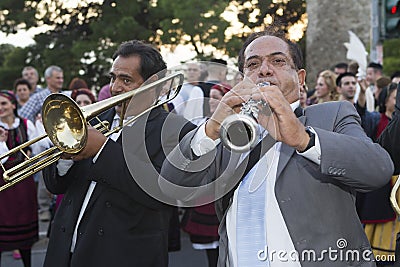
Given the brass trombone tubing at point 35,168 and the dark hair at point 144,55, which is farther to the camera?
the dark hair at point 144,55

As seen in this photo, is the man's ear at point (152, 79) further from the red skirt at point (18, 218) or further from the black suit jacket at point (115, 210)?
the red skirt at point (18, 218)

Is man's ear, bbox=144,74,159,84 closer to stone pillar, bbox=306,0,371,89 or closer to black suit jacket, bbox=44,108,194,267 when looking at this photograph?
black suit jacket, bbox=44,108,194,267

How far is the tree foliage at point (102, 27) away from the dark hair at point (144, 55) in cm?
1097

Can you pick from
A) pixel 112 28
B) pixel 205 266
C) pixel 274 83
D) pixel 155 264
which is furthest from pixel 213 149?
pixel 112 28

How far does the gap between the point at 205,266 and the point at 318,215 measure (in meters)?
4.01

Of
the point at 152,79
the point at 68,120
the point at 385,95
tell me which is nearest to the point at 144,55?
the point at 152,79

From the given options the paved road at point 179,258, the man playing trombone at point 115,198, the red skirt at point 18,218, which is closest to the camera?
the man playing trombone at point 115,198

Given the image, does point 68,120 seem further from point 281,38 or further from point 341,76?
point 341,76

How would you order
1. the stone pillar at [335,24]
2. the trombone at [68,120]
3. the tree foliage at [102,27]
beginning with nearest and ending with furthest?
the trombone at [68,120] → the stone pillar at [335,24] → the tree foliage at [102,27]

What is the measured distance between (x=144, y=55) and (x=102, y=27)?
14.5 metres

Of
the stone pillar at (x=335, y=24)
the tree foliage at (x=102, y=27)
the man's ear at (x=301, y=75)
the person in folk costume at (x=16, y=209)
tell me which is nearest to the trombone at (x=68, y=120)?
the man's ear at (x=301, y=75)

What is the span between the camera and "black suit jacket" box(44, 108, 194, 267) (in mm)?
2799

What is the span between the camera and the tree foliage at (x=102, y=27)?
14805 millimetres

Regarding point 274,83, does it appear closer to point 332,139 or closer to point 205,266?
point 332,139
